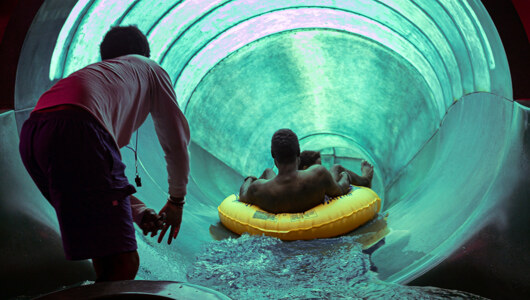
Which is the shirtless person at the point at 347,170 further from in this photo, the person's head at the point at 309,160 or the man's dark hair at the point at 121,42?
the man's dark hair at the point at 121,42

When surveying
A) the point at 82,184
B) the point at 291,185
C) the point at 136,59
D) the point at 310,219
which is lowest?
the point at 82,184

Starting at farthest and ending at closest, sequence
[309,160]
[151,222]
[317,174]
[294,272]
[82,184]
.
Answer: [309,160]
[317,174]
[294,272]
[151,222]
[82,184]

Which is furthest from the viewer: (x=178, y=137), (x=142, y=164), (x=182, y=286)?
(x=142, y=164)

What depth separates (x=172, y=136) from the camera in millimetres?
2521

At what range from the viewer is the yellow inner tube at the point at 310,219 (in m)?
4.26

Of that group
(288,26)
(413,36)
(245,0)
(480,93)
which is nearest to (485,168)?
(480,93)

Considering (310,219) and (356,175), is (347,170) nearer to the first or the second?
(356,175)

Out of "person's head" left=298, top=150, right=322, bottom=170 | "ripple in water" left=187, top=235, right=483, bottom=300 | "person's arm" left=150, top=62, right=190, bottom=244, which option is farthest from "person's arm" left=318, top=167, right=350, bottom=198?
"person's arm" left=150, top=62, right=190, bottom=244

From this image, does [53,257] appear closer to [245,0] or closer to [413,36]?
[245,0]

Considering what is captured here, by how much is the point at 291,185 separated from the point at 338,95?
464 cm

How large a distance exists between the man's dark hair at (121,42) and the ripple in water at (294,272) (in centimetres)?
154

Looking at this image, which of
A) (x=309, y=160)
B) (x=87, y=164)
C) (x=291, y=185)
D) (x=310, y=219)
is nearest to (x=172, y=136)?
(x=87, y=164)

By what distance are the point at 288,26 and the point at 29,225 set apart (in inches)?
218

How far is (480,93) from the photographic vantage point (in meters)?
3.88
